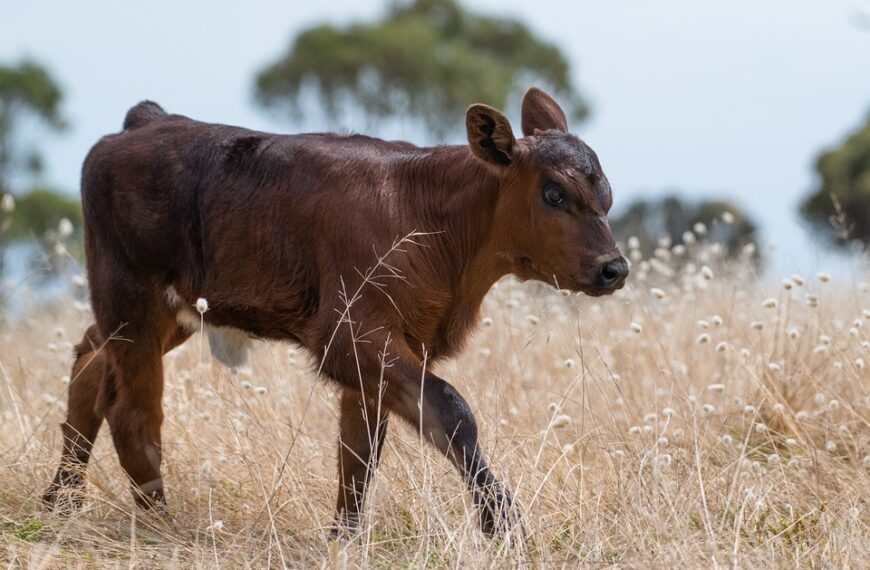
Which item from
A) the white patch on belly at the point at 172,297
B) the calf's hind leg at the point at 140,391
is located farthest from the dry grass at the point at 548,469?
the white patch on belly at the point at 172,297

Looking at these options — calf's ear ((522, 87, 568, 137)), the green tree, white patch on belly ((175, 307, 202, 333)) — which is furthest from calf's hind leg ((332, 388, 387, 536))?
the green tree

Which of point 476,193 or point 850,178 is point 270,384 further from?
point 850,178

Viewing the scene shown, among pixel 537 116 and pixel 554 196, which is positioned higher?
pixel 537 116

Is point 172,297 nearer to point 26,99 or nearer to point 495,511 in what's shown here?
point 495,511

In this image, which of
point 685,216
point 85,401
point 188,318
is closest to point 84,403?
point 85,401

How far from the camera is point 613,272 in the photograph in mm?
5527

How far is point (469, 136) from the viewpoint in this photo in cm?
577

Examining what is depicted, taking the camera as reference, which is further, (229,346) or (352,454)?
(229,346)

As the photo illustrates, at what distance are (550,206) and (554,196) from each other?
5 cm

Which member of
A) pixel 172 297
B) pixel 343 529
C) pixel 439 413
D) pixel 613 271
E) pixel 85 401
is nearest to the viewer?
pixel 439 413

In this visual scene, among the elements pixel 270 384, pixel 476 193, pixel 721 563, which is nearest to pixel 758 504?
pixel 721 563

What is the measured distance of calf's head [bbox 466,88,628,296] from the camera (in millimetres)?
5602

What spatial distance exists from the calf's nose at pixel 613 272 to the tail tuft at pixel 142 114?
2.72m

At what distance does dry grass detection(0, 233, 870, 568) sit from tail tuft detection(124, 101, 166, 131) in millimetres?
1464
